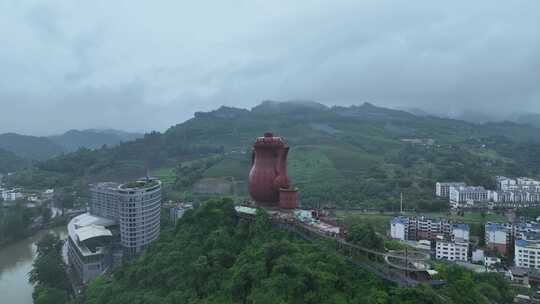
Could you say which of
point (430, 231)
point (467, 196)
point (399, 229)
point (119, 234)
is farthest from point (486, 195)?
point (119, 234)

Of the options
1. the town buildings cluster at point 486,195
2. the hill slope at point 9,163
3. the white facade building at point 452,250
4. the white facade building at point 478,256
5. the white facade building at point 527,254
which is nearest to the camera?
the white facade building at point 527,254

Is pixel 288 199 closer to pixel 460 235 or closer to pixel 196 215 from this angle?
pixel 196 215

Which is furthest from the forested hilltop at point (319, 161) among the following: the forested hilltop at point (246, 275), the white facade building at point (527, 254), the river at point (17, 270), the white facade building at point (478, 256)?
the forested hilltop at point (246, 275)

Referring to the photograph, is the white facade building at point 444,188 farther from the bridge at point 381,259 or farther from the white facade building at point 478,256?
the bridge at point 381,259

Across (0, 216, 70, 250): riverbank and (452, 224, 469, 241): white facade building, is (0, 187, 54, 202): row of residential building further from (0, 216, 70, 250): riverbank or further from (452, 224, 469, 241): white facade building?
(452, 224, 469, 241): white facade building

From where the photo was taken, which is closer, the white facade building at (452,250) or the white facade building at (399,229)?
the white facade building at (452,250)

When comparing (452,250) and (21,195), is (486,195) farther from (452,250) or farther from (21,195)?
(21,195)

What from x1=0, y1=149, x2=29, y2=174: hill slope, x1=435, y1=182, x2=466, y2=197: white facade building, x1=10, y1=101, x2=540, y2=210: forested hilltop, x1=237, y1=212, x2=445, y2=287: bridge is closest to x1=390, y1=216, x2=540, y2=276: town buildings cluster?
x1=10, y1=101, x2=540, y2=210: forested hilltop
